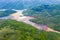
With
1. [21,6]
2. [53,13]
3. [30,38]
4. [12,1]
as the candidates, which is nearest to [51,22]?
[53,13]

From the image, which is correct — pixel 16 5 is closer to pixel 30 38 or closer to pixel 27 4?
pixel 27 4

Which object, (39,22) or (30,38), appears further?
(39,22)

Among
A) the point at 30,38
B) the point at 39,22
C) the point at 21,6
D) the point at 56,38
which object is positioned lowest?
the point at 21,6

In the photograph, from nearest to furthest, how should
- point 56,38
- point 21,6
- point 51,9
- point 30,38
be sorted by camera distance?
1. point 30,38
2. point 56,38
3. point 51,9
4. point 21,6

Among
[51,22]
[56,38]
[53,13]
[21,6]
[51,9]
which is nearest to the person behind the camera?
[56,38]

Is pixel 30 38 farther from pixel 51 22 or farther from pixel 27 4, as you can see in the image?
pixel 27 4

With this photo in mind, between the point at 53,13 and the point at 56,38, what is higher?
the point at 56,38

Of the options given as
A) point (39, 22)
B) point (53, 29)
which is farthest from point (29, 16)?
point (53, 29)
